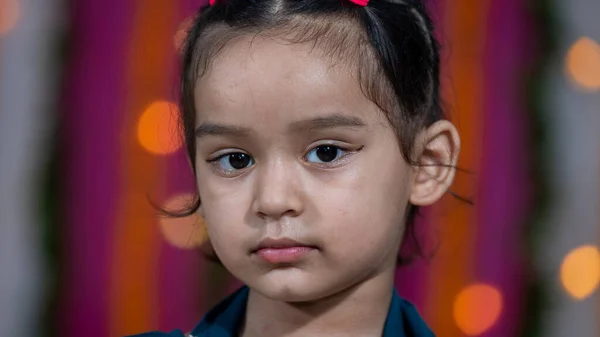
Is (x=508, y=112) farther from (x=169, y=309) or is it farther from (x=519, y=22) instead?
(x=169, y=309)

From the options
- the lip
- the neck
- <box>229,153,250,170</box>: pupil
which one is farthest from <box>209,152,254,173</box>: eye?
the neck

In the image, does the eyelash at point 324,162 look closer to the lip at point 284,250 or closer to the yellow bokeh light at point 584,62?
the lip at point 284,250

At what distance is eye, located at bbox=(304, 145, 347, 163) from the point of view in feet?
3.79

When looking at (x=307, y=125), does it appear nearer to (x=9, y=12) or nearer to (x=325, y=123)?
(x=325, y=123)

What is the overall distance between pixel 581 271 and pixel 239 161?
37.2 inches

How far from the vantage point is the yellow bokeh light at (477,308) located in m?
1.81

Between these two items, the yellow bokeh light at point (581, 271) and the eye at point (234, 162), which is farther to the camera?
the yellow bokeh light at point (581, 271)

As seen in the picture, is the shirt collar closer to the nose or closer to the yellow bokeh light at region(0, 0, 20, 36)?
the nose

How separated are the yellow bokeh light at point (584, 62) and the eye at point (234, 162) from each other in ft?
3.00

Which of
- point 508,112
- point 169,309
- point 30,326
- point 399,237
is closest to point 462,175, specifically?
point 508,112

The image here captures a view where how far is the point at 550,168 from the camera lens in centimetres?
178

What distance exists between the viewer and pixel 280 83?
3.67 feet

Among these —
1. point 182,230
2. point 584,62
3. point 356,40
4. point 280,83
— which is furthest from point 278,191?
point 584,62

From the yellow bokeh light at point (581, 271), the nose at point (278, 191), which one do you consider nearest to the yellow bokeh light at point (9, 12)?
the nose at point (278, 191)
